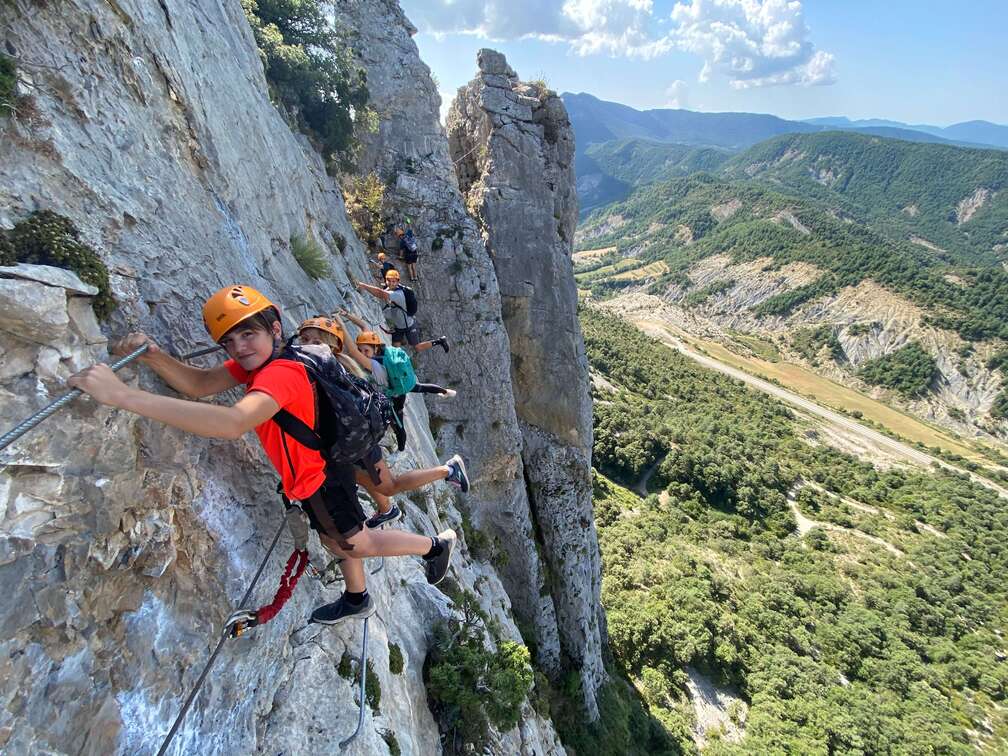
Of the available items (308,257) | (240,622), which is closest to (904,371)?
(308,257)

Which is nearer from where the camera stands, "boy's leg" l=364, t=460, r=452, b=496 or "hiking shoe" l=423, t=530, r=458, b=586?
"boy's leg" l=364, t=460, r=452, b=496

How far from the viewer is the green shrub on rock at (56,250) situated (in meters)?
3.87

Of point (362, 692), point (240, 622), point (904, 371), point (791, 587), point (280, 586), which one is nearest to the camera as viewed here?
point (240, 622)

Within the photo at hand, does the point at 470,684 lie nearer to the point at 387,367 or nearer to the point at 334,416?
the point at 387,367

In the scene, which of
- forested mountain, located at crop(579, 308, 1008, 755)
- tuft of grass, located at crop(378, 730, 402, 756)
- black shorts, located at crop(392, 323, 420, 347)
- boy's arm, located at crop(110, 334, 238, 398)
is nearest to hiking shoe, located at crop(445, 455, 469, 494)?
tuft of grass, located at crop(378, 730, 402, 756)

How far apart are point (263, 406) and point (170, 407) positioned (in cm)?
62

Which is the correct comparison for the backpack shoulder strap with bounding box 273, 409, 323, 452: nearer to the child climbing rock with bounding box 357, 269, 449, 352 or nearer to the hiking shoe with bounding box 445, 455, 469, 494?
the hiking shoe with bounding box 445, 455, 469, 494

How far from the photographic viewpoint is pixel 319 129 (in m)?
Answer: 16.1

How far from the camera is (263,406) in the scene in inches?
154

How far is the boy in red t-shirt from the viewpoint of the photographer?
3.56 metres

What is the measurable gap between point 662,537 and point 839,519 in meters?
30.9

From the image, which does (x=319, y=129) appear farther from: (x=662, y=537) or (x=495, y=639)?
(x=662, y=537)

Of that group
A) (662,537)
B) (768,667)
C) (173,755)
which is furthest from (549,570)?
(662,537)

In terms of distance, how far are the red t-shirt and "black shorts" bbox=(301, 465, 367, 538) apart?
21 centimetres
